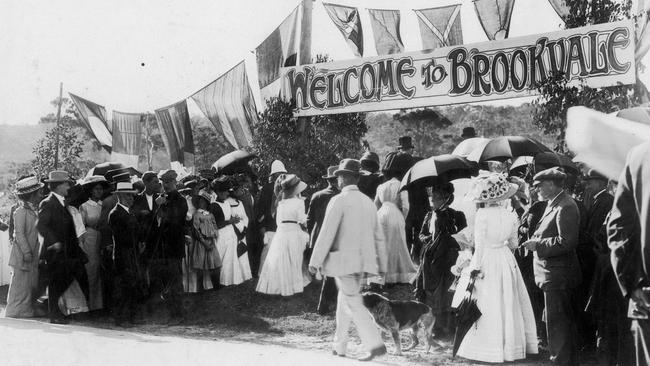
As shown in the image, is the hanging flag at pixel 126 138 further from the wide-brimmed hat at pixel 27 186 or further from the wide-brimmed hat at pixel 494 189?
the wide-brimmed hat at pixel 494 189

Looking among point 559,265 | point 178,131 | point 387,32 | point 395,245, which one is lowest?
point 559,265

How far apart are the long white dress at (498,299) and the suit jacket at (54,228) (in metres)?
5.18

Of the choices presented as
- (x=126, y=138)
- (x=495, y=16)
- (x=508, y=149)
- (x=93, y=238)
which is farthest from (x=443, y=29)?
(x=126, y=138)

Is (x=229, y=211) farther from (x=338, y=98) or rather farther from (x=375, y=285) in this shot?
(x=338, y=98)

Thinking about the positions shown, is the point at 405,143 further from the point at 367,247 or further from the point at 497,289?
the point at 497,289

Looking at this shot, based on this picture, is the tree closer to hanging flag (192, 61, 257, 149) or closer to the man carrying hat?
the man carrying hat

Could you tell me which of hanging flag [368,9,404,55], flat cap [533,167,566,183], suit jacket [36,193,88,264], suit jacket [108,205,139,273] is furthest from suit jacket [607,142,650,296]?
hanging flag [368,9,404,55]

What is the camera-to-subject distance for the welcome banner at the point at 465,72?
1042 cm

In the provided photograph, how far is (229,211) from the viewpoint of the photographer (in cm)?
1048

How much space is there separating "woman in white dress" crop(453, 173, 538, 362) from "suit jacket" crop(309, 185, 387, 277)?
3.46 ft

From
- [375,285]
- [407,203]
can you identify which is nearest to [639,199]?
[375,285]

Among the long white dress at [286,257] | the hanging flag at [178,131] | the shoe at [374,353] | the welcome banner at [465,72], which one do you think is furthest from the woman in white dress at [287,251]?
the hanging flag at [178,131]

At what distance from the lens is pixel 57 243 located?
28.9 ft

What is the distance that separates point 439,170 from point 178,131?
33.2 ft
